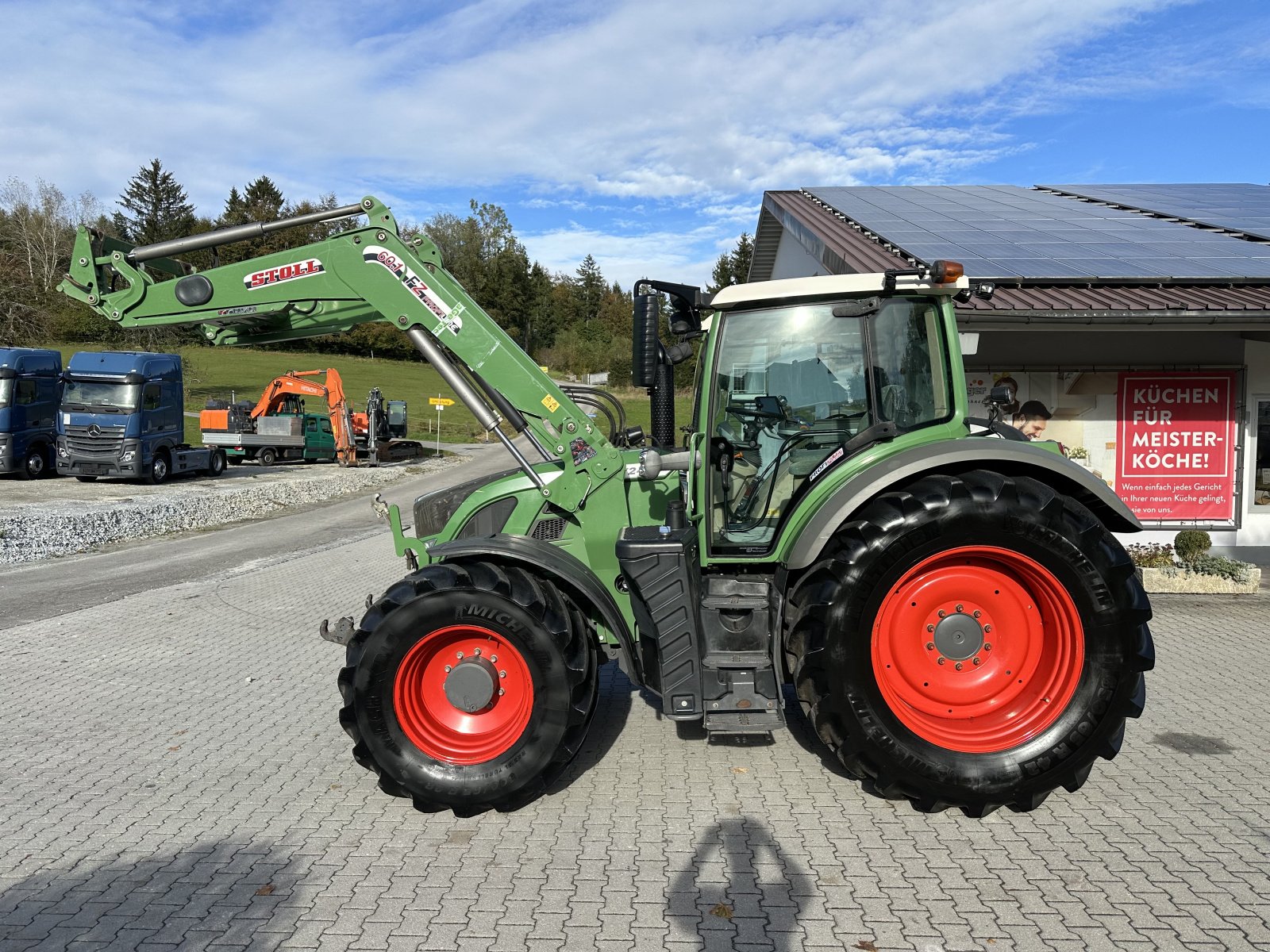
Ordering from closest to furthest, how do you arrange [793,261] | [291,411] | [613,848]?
[613,848]
[793,261]
[291,411]

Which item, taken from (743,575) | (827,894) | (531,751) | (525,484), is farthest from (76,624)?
(827,894)

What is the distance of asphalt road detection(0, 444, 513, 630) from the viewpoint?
9.05 meters

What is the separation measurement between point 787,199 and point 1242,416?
8.31m

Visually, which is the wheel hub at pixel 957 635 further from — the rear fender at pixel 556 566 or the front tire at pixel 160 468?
the front tire at pixel 160 468

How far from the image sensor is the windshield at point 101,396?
61.1 feet

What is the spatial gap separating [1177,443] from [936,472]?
7308mm

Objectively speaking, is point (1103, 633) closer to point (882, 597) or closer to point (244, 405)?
point (882, 597)

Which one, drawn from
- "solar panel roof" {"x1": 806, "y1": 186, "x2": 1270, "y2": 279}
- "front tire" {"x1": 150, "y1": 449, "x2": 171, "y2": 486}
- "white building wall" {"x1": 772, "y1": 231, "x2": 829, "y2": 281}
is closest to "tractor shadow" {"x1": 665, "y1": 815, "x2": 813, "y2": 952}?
"solar panel roof" {"x1": 806, "y1": 186, "x2": 1270, "y2": 279}

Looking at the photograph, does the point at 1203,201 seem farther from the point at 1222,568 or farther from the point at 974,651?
the point at 974,651

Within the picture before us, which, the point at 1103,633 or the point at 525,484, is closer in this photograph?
the point at 1103,633

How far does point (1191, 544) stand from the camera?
9.01 metres

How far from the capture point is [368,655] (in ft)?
12.6

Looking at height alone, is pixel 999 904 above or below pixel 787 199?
below

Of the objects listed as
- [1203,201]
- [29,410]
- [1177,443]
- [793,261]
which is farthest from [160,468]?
[1203,201]
